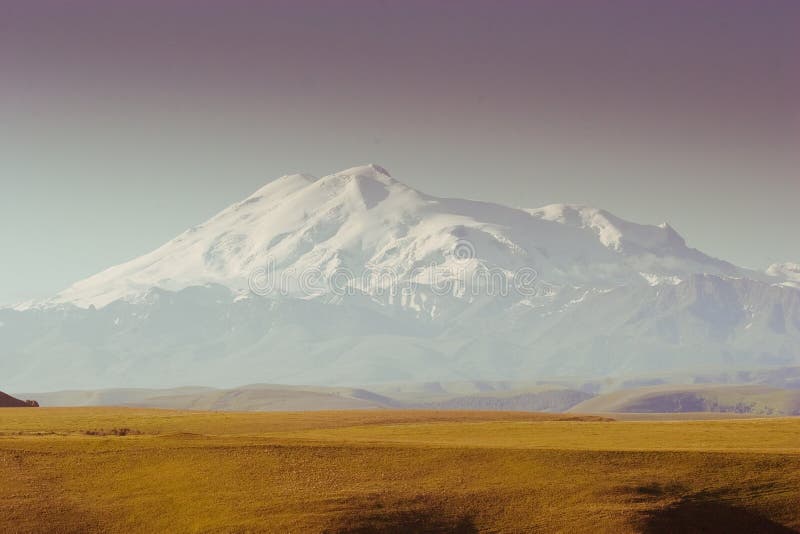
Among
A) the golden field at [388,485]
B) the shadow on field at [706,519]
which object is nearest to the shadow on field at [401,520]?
the golden field at [388,485]

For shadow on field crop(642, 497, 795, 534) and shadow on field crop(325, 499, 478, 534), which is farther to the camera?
shadow on field crop(642, 497, 795, 534)

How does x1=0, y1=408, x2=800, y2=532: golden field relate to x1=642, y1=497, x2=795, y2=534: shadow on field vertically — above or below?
above

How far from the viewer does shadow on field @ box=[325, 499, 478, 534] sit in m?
69.7

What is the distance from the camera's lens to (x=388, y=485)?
75875 mm

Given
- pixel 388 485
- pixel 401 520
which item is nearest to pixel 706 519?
pixel 401 520

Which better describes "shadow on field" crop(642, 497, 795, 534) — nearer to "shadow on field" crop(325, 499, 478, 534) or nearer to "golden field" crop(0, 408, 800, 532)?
"golden field" crop(0, 408, 800, 532)

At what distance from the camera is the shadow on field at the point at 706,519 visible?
72.5 meters

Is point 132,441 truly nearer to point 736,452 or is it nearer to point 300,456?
point 300,456

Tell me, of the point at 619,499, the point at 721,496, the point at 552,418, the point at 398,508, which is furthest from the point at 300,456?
the point at 552,418

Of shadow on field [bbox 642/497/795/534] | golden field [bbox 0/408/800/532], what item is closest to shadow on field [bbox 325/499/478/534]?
golden field [bbox 0/408/800/532]

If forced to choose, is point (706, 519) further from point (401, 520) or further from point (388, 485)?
point (388, 485)

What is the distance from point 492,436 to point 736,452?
22.6m

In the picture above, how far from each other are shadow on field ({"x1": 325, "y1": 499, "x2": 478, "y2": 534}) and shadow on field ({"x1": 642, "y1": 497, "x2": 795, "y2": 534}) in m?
11.1

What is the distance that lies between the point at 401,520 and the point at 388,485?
4961 mm
